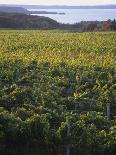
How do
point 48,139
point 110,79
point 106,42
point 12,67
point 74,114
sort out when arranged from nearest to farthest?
point 48,139 → point 74,114 → point 110,79 → point 12,67 → point 106,42

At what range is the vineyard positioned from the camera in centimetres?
1259

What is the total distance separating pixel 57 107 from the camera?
49.6 ft

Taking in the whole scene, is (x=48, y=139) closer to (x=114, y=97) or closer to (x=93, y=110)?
(x=93, y=110)

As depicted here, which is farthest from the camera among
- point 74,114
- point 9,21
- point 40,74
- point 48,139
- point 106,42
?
point 9,21

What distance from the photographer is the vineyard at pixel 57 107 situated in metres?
12.6

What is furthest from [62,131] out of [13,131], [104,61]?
[104,61]

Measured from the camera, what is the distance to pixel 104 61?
24.0 m

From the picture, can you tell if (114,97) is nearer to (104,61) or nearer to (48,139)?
(48,139)

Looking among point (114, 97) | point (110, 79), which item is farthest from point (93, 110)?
point (110, 79)

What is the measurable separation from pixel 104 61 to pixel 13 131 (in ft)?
39.2

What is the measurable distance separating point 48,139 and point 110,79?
7427 millimetres

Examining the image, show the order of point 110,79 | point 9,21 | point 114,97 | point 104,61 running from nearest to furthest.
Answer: point 114,97, point 110,79, point 104,61, point 9,21

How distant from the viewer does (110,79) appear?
63.9 feet

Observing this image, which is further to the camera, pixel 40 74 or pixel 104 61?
pixel 104 61
